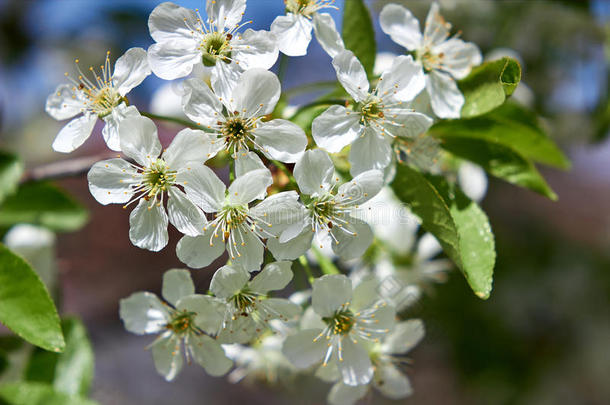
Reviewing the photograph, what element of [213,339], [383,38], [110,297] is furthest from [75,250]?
[213,339]

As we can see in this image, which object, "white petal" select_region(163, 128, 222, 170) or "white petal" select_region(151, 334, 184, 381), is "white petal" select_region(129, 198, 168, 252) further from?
"white petal" select_region(151, 334, 184, 381)

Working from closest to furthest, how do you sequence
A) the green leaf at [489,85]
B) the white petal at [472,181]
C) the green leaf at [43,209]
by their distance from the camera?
the green leaf at [489,85], the green leaf at [43,209], the white petal at [472,181]

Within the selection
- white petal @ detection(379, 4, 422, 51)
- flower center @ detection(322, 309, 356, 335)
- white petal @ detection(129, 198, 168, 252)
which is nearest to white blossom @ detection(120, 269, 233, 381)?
white petal @ detection(129, 198, 168, 252)

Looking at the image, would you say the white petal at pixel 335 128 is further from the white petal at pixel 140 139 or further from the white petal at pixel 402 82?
the white petal at pixel 140 139

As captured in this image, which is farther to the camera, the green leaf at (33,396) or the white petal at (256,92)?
the green leaf at (33,396)

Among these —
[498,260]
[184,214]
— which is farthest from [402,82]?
[498,260]

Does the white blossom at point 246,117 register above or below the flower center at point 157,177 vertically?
above

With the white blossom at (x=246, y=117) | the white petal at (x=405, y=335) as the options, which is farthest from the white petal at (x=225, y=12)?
the white petal at (x=405, y=335)

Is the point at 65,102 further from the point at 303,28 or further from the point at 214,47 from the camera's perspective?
the point at 303,28
